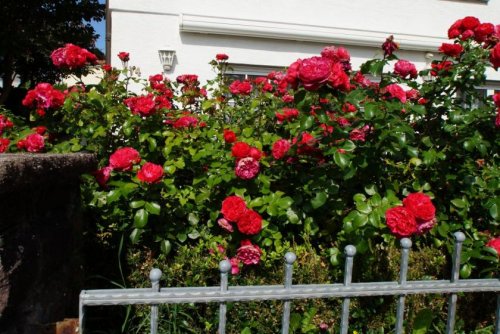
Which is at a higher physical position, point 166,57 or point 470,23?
point 166,57

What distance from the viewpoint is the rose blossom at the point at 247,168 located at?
2.04 meters

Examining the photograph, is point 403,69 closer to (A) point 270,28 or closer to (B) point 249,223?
(B) point 249,223

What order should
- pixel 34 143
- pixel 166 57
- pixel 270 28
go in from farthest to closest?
pixel 270 28 < pixel 166 57 < pixel 34 143

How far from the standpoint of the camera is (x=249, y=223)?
193cm

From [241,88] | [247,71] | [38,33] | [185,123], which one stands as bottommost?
[185,123]

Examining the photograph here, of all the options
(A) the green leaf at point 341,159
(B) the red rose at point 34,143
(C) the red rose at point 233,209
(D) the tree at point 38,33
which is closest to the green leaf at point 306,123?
→ (A) the green leaf at point 341,159

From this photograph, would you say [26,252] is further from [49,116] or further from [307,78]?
[49,116]

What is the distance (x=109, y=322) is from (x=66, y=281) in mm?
620

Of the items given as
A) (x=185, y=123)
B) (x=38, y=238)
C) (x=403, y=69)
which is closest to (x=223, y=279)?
(x=38, y=238)

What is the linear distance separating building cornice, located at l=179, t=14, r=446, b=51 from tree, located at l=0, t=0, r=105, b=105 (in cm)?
774

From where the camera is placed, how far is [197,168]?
7.61ft

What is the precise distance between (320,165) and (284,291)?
761mm

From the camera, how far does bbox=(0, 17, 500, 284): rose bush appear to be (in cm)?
196

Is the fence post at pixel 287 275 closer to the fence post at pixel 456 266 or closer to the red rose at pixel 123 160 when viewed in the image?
the fence post at pixel 456 266
